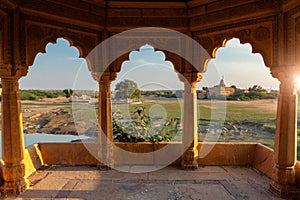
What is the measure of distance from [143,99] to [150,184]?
3.38m

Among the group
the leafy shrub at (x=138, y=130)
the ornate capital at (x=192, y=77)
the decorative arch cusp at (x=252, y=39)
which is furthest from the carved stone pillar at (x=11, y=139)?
the decorative arch cusp at (x=252, y=39)

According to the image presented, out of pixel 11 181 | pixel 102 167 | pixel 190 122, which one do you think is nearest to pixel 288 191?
pixel 190 122

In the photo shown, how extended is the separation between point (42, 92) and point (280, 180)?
45.4 feet

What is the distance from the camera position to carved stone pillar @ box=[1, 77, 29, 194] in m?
3.83

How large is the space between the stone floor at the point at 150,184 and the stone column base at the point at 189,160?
0.16 meters

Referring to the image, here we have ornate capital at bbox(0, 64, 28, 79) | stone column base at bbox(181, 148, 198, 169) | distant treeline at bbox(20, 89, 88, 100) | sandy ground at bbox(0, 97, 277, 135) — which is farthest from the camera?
sandy ground at bbox(0, 97, 277, 135)

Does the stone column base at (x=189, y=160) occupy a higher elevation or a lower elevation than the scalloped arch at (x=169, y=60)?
lower

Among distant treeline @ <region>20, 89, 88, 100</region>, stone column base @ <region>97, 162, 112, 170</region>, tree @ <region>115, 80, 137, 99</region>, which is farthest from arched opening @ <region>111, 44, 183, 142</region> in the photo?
distant treeline @ <region>20, 89, 88, 100</region>

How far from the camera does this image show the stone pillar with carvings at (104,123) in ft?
17.0

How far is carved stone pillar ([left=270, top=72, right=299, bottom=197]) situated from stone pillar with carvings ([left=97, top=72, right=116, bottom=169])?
11.3 ft

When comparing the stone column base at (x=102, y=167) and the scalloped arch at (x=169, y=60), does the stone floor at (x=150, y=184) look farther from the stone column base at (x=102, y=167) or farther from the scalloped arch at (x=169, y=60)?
the scalloped arch at (x=169, y=60)

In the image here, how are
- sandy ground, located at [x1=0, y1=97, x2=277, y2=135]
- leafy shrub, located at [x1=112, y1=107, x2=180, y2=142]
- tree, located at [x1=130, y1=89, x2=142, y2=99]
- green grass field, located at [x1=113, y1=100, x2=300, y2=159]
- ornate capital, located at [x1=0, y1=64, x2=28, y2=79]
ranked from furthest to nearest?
1. sandy ground, located at [x1=0, y1=97, x2=277, y2=135]
2. green grass field, located at [x1=113, y1=100, x2=300, y2=159]
3. tree, located at [x1=130, y1=89, x2=142, y2=99]
4. leafy shrub, located at [x1=112, y1=107, x2=180, y2=142]
5. ornate capital, located at [x1=0, y1=64, x2=28, y2=79]

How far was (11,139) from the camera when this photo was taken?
3.88 m

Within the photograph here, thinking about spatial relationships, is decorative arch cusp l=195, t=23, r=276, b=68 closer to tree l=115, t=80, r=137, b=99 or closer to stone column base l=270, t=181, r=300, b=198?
stone column base l=270, t=181, r=300, b=198
